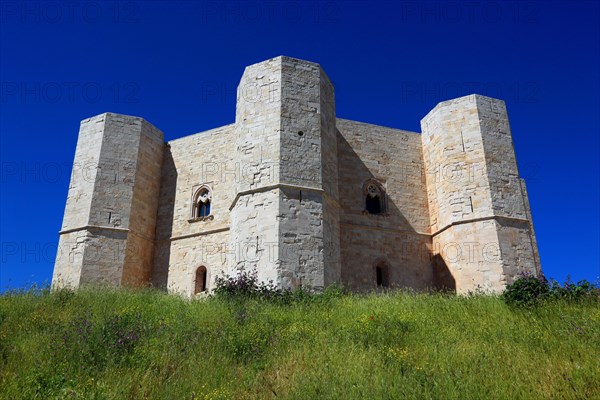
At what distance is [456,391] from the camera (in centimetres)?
461

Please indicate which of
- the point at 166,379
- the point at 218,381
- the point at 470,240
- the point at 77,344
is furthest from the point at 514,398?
the point at 470,240

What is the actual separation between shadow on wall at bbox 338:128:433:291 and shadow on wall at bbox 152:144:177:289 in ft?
19.1

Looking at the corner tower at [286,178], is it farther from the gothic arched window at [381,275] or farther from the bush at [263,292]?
the gothic arched window at [381,275]

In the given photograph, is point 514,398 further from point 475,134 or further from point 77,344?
point 475,134

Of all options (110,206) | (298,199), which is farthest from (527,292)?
(110,206)

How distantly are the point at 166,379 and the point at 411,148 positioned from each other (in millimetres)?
13040

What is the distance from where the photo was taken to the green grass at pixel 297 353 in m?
4.80

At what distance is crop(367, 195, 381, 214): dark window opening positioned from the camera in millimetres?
15383

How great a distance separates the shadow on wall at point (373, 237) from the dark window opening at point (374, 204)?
0.31 m

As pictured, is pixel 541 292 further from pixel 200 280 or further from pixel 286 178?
pixel 200 280

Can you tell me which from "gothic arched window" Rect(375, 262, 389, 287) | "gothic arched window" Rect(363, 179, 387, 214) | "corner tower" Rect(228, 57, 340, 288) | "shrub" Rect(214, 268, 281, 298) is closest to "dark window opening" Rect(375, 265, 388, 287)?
"gothic arched window" Rect(375, 262, 389, 287)

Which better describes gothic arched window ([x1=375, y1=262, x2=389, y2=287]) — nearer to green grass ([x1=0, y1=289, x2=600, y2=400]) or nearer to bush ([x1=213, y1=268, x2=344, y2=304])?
bush ([x1=213, y1=268, x2=344, y2=304])

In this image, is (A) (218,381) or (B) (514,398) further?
(A) (218,381)

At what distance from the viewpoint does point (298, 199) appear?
464 inches
